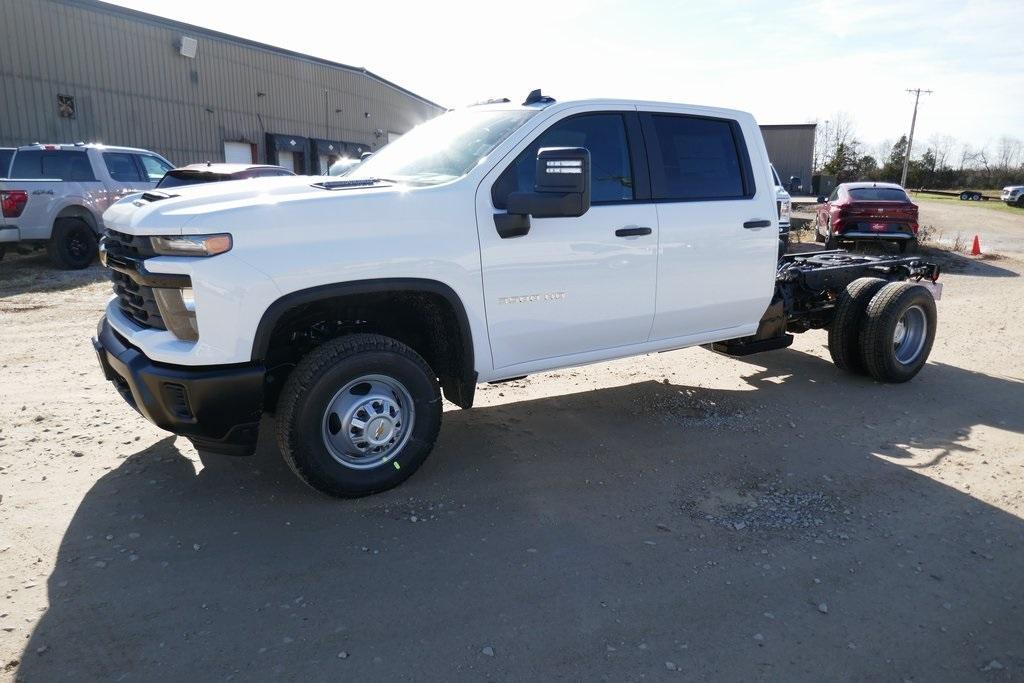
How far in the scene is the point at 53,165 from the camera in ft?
38.5

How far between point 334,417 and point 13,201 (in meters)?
10.2

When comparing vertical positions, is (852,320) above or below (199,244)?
below

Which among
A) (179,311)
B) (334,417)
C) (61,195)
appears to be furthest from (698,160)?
(61,195)

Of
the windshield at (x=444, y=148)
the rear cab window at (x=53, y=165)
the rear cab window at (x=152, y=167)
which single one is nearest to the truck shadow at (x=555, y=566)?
the windshield at (x=444, y=148)

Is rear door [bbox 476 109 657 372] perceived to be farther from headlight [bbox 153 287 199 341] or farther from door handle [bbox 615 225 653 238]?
headlight [bbox 153 287 199 341]

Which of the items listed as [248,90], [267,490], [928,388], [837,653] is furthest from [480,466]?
[248,90]

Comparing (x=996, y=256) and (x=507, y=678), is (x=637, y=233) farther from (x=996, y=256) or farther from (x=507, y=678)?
(x=996, y=256)

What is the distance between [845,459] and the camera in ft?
15.0

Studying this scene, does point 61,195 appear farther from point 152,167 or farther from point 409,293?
point 409,293

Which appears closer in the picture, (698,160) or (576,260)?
(576,260)

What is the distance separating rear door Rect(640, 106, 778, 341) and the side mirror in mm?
992

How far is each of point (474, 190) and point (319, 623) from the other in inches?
89.7

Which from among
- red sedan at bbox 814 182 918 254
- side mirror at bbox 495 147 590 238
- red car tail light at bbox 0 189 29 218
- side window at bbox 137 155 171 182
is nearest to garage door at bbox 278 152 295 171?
side window at bbox 137 155 171 182

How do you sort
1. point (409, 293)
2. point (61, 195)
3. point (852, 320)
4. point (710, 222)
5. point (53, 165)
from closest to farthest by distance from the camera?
point (409, 293)
point (710, 222)
point (852, 320)
point (61, 195)
point (53, 165)
